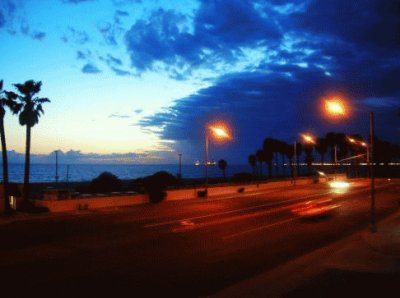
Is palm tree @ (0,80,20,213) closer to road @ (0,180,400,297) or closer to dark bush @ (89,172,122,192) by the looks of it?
road @ (0,180,400,297)

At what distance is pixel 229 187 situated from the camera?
54438 mm

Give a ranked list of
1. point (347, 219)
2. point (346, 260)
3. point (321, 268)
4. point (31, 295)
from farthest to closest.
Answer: point (347, 219) → point (346, 260) → point (321, 268) → point (31, 295)

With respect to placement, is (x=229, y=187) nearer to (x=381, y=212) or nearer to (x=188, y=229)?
(x=381, y=212)

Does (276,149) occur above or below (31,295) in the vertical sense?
above

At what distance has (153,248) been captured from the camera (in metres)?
18.3

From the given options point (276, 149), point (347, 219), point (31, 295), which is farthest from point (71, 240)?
point (276, 149)

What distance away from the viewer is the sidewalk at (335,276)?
1102 cm

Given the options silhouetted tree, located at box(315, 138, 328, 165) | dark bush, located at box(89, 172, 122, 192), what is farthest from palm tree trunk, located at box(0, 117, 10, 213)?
silhouetted tree, located at box(315, 138, 328, 165)

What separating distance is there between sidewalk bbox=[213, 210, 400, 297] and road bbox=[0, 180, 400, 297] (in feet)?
2.65

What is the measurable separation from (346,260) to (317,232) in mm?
8136

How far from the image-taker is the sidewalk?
36.1ft

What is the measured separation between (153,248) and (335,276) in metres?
8.21

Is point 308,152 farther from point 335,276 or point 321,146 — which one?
point 335,276

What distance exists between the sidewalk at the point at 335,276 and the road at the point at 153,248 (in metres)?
0.81
